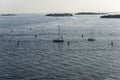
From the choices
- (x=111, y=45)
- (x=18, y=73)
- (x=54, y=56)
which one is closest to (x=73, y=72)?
(x=18, y=73)

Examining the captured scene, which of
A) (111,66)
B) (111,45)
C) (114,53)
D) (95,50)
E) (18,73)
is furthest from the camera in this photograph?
(111,45)

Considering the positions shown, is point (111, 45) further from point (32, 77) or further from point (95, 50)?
point (32, 77)

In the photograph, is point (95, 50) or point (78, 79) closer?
point (78, 79)

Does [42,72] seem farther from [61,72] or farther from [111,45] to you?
[111,45]

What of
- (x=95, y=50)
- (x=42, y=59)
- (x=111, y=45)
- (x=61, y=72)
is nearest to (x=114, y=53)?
(x=95, y=50)

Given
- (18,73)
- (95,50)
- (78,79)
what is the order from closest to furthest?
(78,79) < (18,73) < (95,50)

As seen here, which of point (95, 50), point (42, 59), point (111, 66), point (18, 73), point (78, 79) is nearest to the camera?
point (78, 79)

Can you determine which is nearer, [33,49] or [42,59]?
[42,59]

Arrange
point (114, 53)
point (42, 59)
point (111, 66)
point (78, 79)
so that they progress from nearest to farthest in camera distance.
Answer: point (78, 79) < point (111, 66) < point (42, 59) < point (114, 53)
